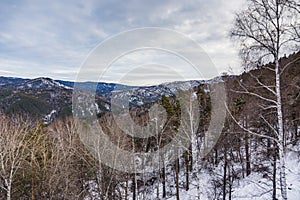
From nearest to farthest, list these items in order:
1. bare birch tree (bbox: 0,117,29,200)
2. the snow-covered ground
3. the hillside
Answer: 1. bare birch tree (bbox: 0,117,29,200)
2. the snow-covered ground
3. the hillside

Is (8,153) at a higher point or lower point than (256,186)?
higher

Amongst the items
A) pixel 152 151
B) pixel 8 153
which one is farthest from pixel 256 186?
pixel 8 153

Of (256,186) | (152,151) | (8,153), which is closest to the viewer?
(8,153)

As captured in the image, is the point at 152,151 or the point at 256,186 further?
the point at 152,151

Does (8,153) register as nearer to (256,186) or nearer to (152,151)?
(152,151)

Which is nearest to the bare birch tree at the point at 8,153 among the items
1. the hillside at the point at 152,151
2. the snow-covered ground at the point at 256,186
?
the hillside at the point at 152,151

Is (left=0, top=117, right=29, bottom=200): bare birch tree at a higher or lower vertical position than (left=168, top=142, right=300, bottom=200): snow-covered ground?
higher

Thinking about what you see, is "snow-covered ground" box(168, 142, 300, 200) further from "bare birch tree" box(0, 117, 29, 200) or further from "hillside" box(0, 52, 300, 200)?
"bare birch tree" box(0, 117, 29, 200)

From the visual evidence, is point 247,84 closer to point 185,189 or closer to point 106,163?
point 106,163

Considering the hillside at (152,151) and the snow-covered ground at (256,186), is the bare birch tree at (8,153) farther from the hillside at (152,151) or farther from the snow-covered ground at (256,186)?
the snow-covered ground at (256,186)

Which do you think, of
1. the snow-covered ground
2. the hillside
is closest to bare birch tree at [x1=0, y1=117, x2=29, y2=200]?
the hillside

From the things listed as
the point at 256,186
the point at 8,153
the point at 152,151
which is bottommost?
the point at 256,186

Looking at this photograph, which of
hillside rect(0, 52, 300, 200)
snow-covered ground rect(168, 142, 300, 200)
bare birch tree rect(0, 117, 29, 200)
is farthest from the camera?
hillside rect(0, 52, 300, 200)

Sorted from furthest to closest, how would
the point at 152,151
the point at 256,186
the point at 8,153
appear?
the point at 152,151
the point at 256,186
the point at 8,153
